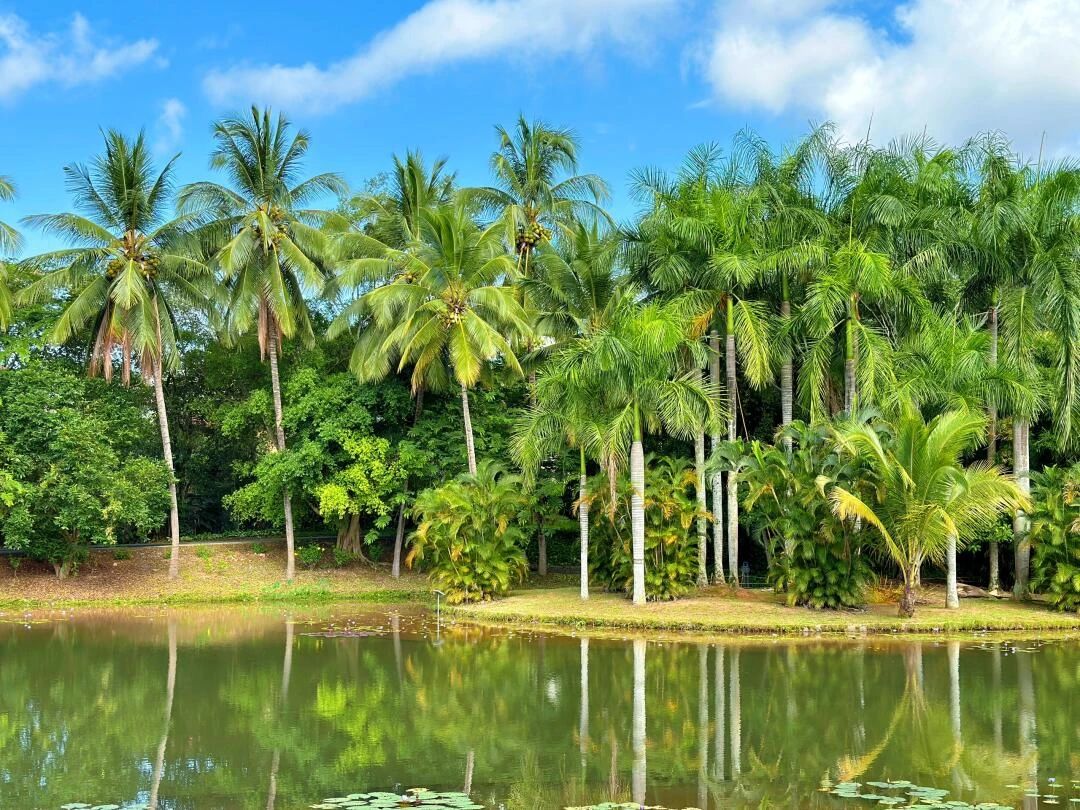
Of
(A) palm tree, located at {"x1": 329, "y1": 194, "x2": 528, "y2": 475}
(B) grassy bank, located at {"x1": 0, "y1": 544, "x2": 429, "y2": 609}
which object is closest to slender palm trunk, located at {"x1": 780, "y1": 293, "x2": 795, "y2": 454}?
(A) palm tree, located at {"x1": 329, "y1": 194, "x2": 528, "y2": 475}

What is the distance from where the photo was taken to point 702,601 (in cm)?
2273

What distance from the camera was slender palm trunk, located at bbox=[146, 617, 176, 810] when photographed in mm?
9609

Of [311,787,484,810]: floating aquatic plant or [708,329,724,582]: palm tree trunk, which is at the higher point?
[708,329,724,582]: palm tree trunk

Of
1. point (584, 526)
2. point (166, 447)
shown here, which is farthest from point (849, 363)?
point (166, 447)

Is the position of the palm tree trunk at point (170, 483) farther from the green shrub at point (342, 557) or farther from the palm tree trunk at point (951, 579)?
the palm tree trunk at point (951, 579)

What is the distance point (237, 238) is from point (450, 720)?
20336 mm

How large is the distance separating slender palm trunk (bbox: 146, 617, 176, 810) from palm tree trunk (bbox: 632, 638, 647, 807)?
452 cm

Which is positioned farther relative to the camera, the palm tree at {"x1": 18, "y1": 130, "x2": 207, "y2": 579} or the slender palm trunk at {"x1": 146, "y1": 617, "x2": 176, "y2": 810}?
the palm tree at {"x1": 18, "y1": 130, "x2": 207, "y2": 579}

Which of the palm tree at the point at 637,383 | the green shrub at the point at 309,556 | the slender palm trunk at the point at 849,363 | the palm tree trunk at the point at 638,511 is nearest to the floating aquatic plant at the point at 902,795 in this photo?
the palm tree at the point at 637,383

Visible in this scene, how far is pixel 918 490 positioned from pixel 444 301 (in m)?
13.3

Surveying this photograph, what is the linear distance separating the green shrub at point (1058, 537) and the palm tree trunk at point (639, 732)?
31.4ft

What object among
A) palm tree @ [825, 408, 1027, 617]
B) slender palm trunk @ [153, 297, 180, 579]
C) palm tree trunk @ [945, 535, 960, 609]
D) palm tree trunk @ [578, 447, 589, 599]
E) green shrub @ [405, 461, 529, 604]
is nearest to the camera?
palm tree @ [825, 408, 1027, 617]

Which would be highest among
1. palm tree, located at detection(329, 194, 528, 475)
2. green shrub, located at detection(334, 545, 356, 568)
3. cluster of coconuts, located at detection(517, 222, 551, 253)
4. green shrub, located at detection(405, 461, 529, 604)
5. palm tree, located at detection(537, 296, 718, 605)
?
cluster of coconuts, located at detection(517, 222, 551, 253)

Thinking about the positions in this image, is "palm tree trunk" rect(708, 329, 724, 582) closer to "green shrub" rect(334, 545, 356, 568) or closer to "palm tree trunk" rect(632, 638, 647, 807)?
"palm tree trunk" rect(632, 638, 647, 807)
